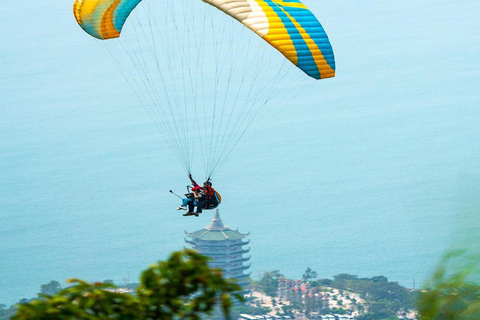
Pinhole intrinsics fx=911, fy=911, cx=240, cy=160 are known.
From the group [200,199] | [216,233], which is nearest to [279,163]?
[216,233]

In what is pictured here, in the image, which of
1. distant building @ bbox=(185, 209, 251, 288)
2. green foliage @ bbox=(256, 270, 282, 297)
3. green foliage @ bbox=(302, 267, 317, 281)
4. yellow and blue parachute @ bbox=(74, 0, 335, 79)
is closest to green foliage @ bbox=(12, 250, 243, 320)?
yellow and blue parachute @ bbox=(74, 0, 335, 79)

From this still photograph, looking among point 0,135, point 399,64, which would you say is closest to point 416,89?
point 399,64

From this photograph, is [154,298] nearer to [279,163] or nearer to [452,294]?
[452,294]

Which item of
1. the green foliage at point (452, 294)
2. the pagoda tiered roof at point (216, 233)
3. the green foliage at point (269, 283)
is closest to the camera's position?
the green foliage at point (452, 294)

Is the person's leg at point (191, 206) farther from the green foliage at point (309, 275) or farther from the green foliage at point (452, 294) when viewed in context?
the green foliage at point (309, 275)

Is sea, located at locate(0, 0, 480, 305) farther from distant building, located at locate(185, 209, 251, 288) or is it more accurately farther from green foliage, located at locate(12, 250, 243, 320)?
green foliage, located at locate(12, 250, 243, 320)

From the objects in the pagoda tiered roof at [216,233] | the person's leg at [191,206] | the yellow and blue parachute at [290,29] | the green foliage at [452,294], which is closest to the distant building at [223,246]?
the pagoda tiered roof at [216,233]
